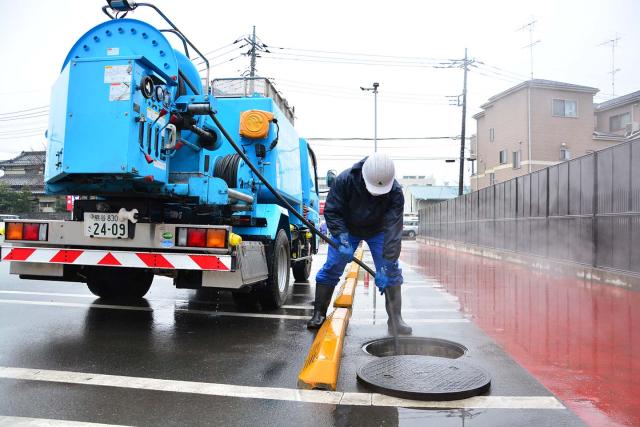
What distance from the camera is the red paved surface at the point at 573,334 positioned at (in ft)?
10.9

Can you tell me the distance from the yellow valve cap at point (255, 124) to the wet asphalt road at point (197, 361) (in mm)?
2255

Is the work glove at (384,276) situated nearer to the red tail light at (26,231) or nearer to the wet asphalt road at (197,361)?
the wet asphalt road at (197,361)

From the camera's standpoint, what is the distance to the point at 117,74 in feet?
14.2

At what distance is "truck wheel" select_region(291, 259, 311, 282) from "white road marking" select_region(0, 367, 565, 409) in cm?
578

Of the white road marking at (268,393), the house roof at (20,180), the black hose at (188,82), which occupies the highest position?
the house roof at (20,180)

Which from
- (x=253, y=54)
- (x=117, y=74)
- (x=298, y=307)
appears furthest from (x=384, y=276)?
(x=253, y=54)

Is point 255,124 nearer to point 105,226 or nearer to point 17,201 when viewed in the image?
point 105,226

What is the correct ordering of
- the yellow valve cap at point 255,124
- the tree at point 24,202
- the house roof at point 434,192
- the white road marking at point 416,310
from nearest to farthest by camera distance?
the yellow valve cap at point 255,124 → the white road marking at point 416,310 → the tree at point 24,202 → the house roof at point 434,192

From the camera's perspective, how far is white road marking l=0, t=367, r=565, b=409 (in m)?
3.16

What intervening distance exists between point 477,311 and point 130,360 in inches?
176

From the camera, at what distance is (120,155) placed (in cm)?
425

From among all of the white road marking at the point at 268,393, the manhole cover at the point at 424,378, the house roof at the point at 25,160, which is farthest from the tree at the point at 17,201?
the manhole cover at the point at 424,378

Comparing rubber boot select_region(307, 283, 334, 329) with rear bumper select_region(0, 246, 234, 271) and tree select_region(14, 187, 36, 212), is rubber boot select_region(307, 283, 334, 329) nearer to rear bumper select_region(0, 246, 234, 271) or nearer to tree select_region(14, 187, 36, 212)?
rear bumper select_region(0, 246, 234, 271)

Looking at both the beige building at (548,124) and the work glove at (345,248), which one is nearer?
the work glove at (345,248)
